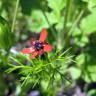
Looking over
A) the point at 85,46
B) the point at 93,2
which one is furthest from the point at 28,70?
the point at 85,46

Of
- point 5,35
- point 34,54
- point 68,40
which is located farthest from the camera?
point 68,40

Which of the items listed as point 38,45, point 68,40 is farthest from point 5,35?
point 68,40

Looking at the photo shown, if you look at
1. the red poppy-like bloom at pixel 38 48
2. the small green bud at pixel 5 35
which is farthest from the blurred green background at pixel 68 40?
the red poppy-like bloom at pixel 38 48

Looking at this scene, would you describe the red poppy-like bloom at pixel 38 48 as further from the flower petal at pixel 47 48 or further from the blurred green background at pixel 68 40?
the blurred green background at pixel 68 40

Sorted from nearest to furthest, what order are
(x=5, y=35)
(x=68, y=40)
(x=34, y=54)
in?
(x=34, y=54) < (x=5, y=35) < (x=68, y=40)

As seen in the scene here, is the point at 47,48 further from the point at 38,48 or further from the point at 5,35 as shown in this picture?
the point at 5,35

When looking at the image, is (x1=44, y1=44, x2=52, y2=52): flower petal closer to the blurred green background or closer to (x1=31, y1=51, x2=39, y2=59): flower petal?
(x1=31, y1=51, x2=39, y2=59): flower petal

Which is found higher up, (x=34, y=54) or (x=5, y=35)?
(x=5, y=35)

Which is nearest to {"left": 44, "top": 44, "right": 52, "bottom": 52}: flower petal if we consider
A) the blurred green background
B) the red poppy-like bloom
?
the red poppy-like bloom
